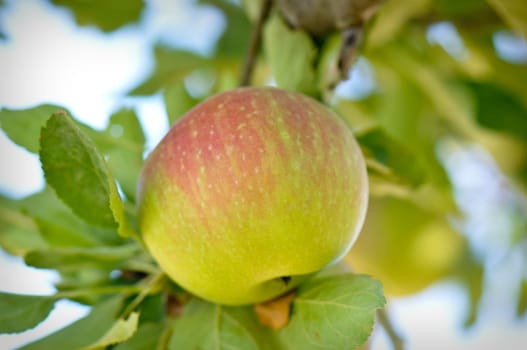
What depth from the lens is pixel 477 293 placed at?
1.72m

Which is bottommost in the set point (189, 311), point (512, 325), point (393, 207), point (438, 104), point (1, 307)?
point (512, 325)

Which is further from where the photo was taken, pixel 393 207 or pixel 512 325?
pixel 512 325

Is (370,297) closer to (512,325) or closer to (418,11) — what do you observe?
(418,11)

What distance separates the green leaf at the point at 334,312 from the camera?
701mm

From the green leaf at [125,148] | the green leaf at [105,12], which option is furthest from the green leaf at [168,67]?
the green leaf at [125,148]

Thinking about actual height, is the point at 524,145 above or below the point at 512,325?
above

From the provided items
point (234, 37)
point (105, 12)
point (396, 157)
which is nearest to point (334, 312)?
point (396, 157)

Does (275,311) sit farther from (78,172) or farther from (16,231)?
(16,231)

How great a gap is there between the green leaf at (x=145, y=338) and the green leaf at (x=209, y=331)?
0.11 ft

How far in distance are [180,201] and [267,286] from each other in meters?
0.15

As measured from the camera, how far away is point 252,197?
0.69 m

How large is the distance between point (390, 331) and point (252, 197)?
0.50m

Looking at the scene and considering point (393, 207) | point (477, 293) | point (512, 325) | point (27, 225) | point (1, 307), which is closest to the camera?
point (1, 307)

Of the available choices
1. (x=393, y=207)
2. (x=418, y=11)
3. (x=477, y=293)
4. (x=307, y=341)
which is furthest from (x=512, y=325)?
(x=307, y=341)
